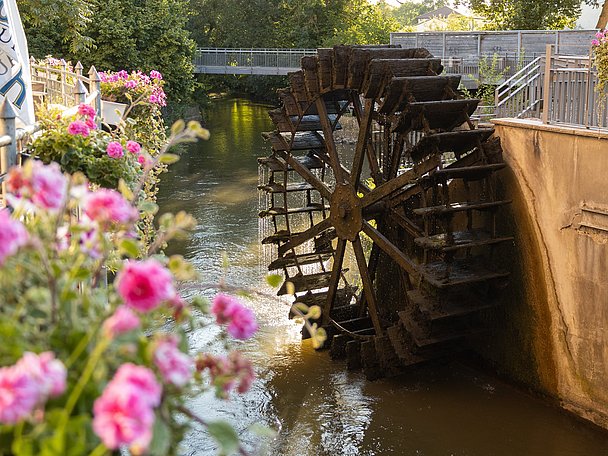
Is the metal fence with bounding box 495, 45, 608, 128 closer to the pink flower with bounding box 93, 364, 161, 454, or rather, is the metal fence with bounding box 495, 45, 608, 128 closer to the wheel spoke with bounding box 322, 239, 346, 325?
the wheel spoke with bounding box 322, 239, 346, 325

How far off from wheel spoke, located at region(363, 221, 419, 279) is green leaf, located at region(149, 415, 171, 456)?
21.1ft

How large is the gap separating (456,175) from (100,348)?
6344 mm

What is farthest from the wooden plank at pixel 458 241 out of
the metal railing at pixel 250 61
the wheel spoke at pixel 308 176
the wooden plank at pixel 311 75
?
the metal railing at pixel 250 61

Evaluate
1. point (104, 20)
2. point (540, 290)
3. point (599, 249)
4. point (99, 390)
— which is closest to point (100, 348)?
point (99, 390)

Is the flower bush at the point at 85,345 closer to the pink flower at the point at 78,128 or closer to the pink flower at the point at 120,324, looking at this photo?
the pink flower at the point at 120,324

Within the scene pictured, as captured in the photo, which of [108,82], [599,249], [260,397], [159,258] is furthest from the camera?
[108,82]

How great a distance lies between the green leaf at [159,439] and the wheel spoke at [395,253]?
6433 millimetres

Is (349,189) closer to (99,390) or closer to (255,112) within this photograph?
(99,390)

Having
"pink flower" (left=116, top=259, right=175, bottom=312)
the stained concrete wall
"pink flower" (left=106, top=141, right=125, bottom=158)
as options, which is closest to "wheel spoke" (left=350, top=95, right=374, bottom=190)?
the stained concrete wall

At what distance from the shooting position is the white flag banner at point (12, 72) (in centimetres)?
642

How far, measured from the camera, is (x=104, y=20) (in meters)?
23.1

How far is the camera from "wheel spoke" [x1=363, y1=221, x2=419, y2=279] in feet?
27.5

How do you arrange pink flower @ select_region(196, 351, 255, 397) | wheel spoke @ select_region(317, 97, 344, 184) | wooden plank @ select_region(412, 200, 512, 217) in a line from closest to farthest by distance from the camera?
pink flower @ select_region(196, 351, 255, 397)
wooden plank @ select_region(412, 200, 512, 217)
wheel spoke @ select_region(317, 97, 344, 184)

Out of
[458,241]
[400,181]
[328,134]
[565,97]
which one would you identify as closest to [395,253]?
[400,181]
